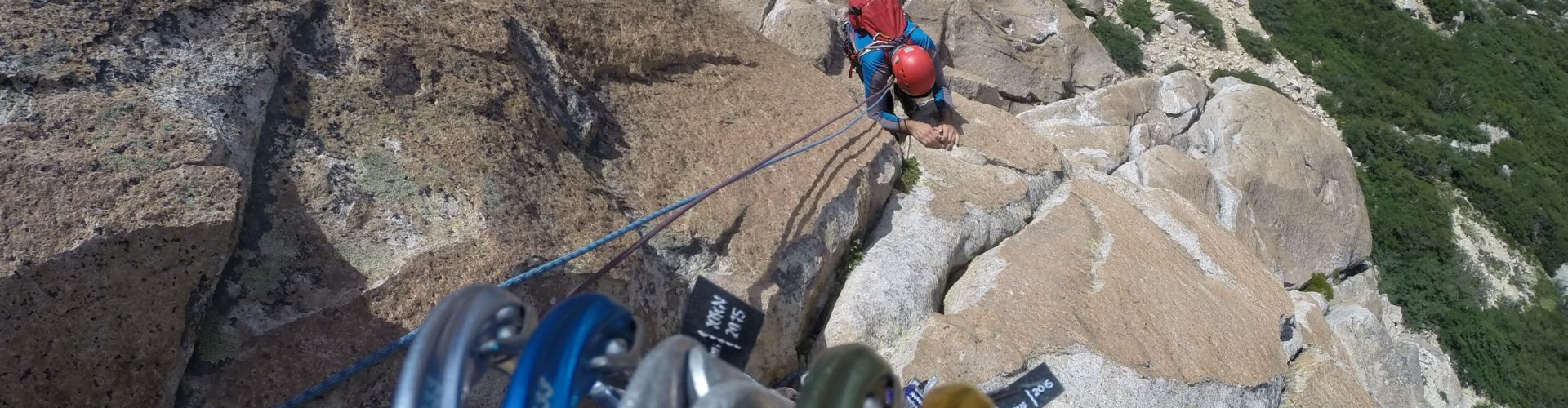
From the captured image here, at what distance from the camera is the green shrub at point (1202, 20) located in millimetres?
18406

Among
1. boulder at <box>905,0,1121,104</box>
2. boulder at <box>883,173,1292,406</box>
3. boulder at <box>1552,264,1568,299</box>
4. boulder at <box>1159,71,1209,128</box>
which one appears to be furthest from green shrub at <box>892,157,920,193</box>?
boulder at <box>1552,264,1568,299</box>

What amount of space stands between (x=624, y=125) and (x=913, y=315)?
6.67 ft

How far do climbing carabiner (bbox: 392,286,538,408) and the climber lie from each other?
527cm

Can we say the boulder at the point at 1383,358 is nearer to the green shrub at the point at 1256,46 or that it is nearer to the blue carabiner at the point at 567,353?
the blue carabiner at the point at 567,353

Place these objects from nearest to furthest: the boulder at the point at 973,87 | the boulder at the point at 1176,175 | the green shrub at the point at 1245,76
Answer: the boulder at the point at 1176,175, the boulder at the point at 973,87, the green shrub at the point at 1245,76

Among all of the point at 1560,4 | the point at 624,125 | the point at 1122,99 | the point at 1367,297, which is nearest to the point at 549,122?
the point at 624,125

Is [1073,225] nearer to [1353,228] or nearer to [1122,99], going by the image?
[1122,99]

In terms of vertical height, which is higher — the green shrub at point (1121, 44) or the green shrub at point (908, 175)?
the green shrub at point (908, 175)

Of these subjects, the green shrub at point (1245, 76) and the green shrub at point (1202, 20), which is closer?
the green shrub at point (1245, 76)

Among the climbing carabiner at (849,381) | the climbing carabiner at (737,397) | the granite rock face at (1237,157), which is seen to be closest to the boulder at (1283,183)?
the granite rock face at (1237,157)

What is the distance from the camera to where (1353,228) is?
39.9 feet

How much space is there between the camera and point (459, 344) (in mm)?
1566

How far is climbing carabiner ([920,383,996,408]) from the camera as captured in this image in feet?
6.92

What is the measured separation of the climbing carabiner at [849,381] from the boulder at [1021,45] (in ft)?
33.4
